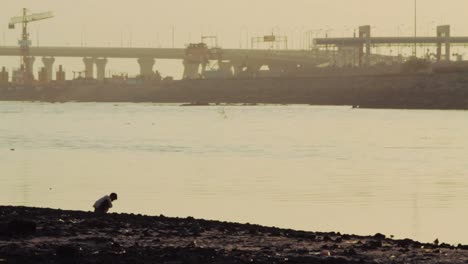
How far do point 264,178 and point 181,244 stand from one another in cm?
2533

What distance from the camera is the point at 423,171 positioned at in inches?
2256

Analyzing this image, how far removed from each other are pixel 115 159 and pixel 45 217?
33.7 m

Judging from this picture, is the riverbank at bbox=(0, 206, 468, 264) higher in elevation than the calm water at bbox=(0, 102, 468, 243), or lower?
higher

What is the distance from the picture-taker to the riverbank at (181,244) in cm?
2405

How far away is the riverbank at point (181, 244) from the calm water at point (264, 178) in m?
4.34

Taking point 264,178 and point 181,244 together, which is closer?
point 181,244

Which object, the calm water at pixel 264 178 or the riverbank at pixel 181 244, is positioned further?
the calm water at pixel 264 178

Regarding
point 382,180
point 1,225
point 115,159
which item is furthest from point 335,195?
point 115,159

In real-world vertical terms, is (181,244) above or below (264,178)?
above

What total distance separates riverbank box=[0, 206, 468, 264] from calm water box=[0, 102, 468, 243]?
434cm

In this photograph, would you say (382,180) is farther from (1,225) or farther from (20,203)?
(1,225)

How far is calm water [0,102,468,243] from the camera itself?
3678 cm

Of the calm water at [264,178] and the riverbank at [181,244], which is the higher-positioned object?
the riverbank at [181,244]

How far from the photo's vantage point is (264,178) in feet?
170
